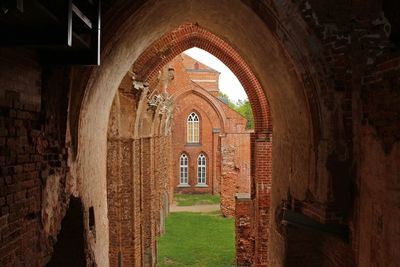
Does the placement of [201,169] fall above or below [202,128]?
below

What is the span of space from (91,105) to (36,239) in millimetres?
1908

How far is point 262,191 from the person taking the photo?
10492 millimetres

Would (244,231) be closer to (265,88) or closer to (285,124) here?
(265,88)

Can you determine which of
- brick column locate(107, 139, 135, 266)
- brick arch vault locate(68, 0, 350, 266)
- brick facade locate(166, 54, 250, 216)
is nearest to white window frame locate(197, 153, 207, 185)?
brick facade locate(166, 54, 250, 216)

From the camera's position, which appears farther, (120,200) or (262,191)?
(262,191)

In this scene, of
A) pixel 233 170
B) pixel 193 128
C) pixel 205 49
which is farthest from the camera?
pixel 193 128

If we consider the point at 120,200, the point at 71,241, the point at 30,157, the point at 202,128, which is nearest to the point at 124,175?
the point at 120,200

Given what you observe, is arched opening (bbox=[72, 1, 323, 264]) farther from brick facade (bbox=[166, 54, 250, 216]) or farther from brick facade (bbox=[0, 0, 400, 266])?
brick facade (bbox=[166, 54, 250, 216])

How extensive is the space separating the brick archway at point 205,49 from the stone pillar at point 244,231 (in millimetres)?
3139

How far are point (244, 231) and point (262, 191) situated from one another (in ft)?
8.59

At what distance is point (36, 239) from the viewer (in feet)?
12.2

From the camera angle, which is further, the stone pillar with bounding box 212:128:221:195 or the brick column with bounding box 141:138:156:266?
the stone pillar with bounding box 212:128:221:195

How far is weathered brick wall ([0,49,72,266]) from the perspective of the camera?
310 centimetres

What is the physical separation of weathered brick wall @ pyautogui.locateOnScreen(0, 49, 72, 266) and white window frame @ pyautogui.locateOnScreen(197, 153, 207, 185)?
91.3 feet
